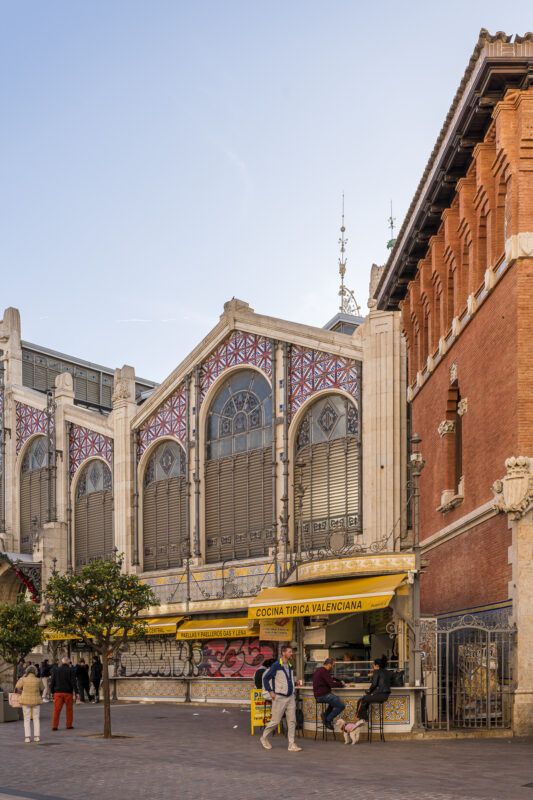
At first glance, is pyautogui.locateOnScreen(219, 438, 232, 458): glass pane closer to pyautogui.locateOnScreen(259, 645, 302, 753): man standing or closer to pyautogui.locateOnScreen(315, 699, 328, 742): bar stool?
pyautogui.locateOnScreen(315, 699, 328, 742): bar stool

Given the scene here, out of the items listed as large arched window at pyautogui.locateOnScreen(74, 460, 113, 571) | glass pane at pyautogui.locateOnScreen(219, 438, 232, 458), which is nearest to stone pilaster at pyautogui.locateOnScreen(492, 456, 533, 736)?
glass pane at pyautogui.locateOnScreen(219, 438, 232, 458)

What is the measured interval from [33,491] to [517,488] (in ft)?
95.9

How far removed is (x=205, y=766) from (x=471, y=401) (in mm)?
10079

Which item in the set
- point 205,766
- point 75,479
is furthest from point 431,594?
point 75,479

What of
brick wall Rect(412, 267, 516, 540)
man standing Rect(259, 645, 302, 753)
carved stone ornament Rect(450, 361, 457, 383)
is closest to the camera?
man standing Rect(259, 645, 302, 753)

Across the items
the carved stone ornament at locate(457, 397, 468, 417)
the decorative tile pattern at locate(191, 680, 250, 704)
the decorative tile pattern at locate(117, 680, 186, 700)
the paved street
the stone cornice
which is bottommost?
the decorative tile pattern at locate(117, 680, 186, 700)

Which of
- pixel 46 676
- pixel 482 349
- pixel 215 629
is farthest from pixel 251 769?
pixel 46 676

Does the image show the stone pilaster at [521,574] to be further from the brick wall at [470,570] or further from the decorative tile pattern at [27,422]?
the decorative tile pattern at [27,422]

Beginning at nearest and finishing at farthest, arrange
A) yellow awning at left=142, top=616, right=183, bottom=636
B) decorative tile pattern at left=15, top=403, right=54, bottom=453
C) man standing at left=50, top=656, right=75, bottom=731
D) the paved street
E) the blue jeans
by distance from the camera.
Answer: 1. the paved street
2. the blue jeans
3. man standing at left=50, top=656, right=75, bottom=731
4. yellow awning at left=142, top=616, right=183, bottom=636
5. decorative tile pattern at left=15, top=403, right=54, bottom=453

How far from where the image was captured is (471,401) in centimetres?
2166

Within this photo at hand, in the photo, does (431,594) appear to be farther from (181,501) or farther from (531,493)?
(181,501)

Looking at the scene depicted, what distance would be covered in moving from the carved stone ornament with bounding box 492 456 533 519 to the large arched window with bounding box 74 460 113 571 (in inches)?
923

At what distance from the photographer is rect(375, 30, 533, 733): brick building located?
719 inches

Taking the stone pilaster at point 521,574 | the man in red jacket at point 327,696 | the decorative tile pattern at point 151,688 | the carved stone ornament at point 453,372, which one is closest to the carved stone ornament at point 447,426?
the carved stone ornament at point 453,372
